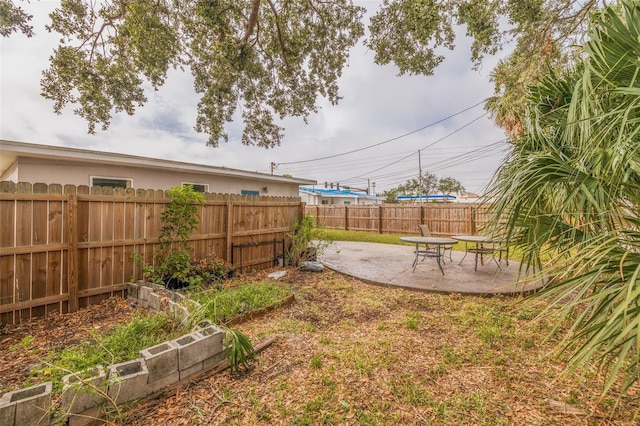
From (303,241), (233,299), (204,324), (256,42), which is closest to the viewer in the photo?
(204,324)

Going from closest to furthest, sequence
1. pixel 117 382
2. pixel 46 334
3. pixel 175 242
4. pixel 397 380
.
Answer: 1. pixel 117 382
2. pixel 397 380
3. pixel 46 334
4. pixel 175 242

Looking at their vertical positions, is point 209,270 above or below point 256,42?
below

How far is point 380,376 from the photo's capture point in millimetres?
2434

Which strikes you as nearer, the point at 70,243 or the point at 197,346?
the point at 197,346

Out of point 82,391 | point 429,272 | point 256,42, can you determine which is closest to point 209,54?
Result: point 256,42

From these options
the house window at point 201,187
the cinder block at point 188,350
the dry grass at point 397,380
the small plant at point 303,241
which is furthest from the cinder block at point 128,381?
the house window at point 201,187

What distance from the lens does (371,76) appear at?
8.44 meters

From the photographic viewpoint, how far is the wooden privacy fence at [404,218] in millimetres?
12227

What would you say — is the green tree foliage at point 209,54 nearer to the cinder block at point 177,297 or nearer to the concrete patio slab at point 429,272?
the concrete patio slab at point 429,272

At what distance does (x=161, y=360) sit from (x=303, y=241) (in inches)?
180

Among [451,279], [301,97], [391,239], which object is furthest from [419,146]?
[451,279]

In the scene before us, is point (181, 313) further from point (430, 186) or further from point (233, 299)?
point (430, 186)

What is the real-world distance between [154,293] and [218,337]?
67.1 inches

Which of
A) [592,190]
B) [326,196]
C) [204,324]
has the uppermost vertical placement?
[326,196]
